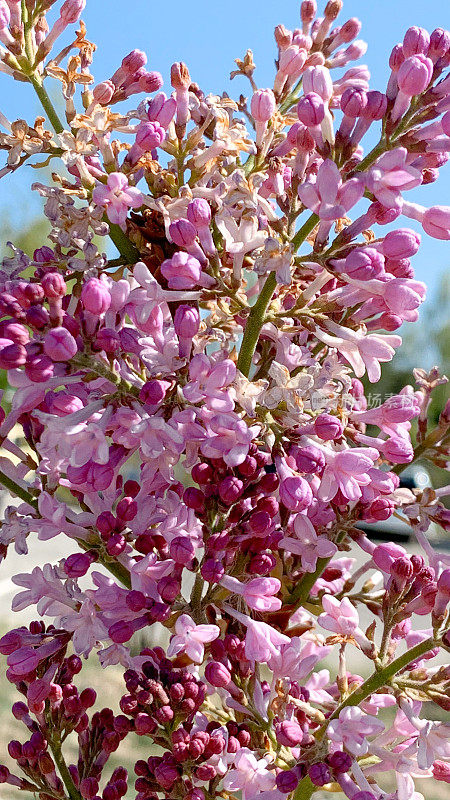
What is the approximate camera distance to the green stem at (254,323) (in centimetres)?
79

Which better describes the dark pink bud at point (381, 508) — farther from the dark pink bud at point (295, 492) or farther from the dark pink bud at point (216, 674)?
the dark pink bud at point (216, 674)

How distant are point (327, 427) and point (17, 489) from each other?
0.35m

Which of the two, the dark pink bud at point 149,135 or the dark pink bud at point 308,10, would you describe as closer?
the dark pink bud at point 149,135

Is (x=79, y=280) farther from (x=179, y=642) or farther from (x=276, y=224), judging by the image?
(x=179, y=642)

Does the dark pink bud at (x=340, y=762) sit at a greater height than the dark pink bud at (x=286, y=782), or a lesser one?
greater

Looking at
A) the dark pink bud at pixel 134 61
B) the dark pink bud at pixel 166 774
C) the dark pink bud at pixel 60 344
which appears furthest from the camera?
the dark pink bud at pixel 134 61

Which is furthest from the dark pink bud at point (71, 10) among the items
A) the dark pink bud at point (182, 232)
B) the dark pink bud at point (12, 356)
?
the dark pink bud at point (12, 356)

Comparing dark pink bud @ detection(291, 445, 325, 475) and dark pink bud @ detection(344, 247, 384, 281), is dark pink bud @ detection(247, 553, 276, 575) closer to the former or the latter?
dark pink bud @ detection(291, 445, 325, 475)

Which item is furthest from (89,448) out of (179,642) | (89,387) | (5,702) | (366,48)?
(5,702)

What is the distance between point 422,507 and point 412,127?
373mm

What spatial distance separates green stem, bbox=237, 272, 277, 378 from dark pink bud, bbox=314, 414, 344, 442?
0.11 meters

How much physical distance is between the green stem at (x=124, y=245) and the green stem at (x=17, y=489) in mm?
266

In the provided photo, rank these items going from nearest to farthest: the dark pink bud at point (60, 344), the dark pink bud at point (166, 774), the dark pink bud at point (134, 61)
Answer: the dark pink bud at point (60, 344)
the dark pink bud at point (166, 774)
the dark pink bud at point (134, 61)

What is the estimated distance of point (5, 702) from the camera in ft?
14.1
